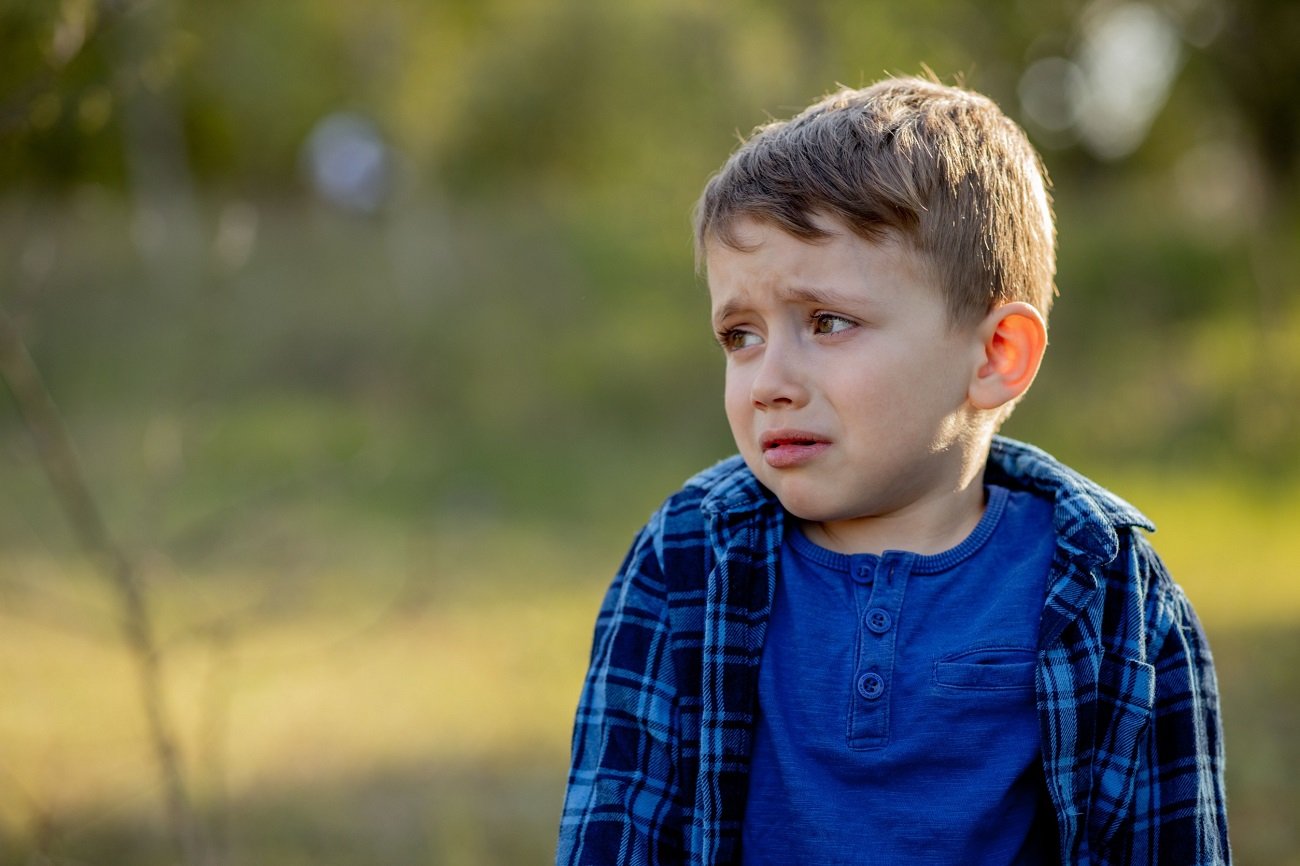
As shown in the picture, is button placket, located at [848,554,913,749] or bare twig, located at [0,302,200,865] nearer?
button placket, located at [848,554,913,749]

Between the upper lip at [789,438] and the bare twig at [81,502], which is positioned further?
the bare twig at [81,502]

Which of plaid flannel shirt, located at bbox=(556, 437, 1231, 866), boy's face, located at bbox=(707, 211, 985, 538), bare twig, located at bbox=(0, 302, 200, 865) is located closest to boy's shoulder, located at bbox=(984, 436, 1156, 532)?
plaid flannel shirt, located at bbox=(556, 437, 1231, 866)

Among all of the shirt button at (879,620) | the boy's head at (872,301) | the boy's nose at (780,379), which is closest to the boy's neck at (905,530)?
the boy's head at (872,301)

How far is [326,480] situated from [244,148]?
15.2 metres

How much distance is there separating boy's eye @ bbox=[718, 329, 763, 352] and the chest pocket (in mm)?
488

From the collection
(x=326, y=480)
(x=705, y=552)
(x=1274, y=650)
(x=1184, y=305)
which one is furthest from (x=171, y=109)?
(x=705, y=552)

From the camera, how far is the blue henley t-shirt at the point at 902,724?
5.36ft

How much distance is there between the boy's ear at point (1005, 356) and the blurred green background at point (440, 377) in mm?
1552

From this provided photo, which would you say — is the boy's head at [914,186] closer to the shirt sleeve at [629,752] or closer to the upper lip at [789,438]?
the upper lip at [789,438]

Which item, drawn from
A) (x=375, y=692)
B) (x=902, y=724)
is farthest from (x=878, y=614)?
(x=375, y=692)

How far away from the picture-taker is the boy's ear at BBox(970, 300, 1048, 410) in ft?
5.94

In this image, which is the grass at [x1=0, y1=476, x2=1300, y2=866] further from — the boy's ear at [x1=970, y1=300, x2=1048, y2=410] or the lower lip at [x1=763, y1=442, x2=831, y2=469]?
the boy's ear at [x1=970, y1=300, x2=1048, y2=410]

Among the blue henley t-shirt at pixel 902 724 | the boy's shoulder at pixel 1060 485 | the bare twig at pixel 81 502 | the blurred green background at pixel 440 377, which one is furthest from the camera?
the blurred green background at pixel 440 377

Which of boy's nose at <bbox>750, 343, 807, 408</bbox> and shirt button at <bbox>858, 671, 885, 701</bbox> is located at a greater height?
boy's nose at <bbox>750, 343, 807, 408</bbox>
